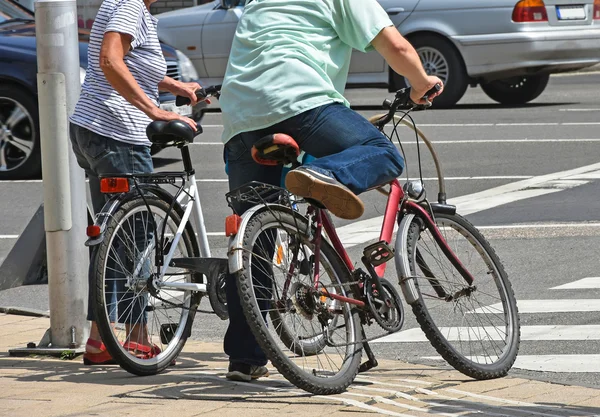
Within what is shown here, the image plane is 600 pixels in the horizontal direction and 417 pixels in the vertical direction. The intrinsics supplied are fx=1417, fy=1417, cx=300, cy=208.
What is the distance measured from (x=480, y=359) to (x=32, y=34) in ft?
25.4

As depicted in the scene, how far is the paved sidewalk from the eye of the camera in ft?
16.1

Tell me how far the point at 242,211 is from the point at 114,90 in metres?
0.87

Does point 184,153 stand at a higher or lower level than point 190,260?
higher

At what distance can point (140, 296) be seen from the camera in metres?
5.79

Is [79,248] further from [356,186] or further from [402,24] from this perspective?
[402,24]

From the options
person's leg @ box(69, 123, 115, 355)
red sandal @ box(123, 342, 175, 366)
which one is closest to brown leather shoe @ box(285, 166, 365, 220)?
red sandal @ box(123, 342, 175, 366)

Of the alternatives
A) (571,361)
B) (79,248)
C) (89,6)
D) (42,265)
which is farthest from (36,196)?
(89,6)

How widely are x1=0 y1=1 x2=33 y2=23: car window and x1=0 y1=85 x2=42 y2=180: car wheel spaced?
0.98 metres

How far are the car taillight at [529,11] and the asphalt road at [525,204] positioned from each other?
110 centimetres

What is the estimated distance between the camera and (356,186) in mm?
5102

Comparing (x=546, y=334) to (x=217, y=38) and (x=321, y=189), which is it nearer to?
(x=321, y=189)

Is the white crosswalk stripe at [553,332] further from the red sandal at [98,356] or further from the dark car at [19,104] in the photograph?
the dark car at [19,104]

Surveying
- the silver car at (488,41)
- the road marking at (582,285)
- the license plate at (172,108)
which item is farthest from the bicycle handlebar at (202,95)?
the silver car at (488,41)

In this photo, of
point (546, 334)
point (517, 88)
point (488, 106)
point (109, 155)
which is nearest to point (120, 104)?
point (109, 155)
